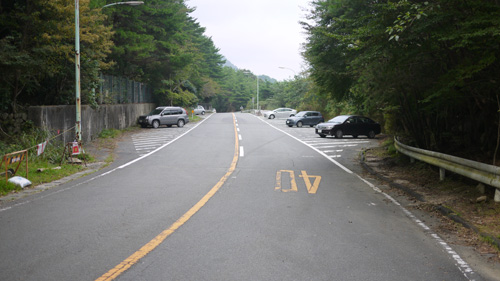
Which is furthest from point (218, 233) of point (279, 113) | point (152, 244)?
point (279, 113)

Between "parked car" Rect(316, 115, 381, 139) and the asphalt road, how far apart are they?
14.7m

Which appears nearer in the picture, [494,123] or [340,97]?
[494,123]

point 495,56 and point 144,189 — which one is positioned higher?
point 495,56

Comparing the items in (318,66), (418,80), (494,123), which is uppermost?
(318,66)

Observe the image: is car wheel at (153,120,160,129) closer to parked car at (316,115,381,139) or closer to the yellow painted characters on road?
parked car at (316,115,381,139)

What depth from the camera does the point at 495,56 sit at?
7488 millimetres

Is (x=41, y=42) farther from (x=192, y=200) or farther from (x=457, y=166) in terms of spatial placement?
(x=457, y=166)

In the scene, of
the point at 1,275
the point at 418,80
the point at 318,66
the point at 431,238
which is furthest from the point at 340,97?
the point at 1,275

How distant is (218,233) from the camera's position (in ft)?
18.7

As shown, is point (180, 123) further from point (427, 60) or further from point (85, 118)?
point (427, 60)

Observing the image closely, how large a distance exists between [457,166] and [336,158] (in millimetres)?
7434

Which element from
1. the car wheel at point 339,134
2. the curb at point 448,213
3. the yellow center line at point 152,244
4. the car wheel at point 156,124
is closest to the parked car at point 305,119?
the car wheel at point 339,134

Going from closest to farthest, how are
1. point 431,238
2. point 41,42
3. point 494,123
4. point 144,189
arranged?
point 431,238 → point 144,189 → point 494,123 → point 41,42

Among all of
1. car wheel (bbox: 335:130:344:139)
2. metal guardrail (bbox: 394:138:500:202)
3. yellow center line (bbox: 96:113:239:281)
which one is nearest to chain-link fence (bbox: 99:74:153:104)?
car wheel (bbox: 335:130:344:139)
